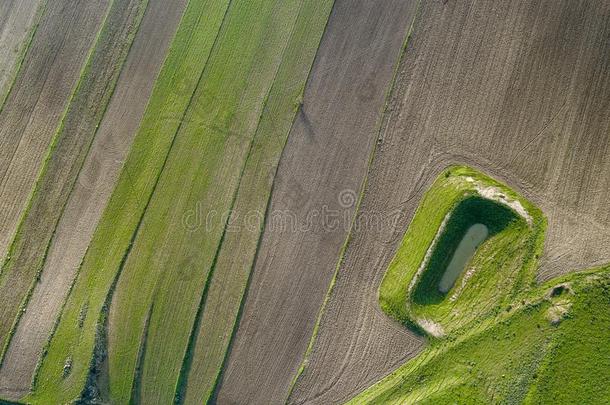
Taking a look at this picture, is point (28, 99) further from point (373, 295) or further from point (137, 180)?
point (373, 295)

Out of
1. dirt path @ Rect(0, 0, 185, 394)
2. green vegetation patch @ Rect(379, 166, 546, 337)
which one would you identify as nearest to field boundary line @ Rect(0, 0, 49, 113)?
dirt path @ Rect(0, 0, 185, 394)

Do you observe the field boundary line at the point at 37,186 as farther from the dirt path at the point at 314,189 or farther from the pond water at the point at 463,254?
the pond water at the point at 463,254

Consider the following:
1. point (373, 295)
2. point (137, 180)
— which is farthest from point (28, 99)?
point (373, 295)

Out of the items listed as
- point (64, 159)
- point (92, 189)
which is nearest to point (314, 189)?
point (92, 189)

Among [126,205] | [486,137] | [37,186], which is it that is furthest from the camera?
[37,186]

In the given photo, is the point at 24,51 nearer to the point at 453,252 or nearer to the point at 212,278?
the point at 212,278
